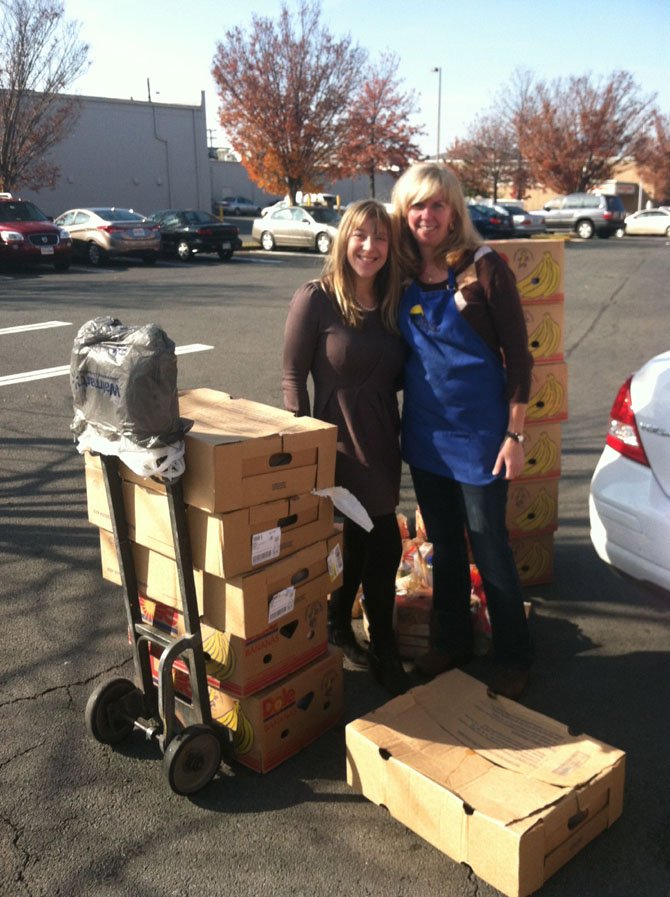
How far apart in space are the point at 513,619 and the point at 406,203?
1647 mm

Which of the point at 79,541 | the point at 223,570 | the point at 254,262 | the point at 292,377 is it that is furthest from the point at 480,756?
the point at 254,262

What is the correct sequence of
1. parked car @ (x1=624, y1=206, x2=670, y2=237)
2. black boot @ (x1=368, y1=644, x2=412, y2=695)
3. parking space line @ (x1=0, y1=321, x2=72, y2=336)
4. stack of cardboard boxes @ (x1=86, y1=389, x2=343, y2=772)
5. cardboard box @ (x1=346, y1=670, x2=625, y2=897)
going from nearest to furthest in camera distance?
cardboard box @ (x1=346, y1=670, x2=625, y2=897) < stack of cardboard boxes @ (x1=86, y1=389, x2=343, y2=772) < black boot @ (x1=368, y1=644, x2=412, y2=695) < parking space line @ (x1=0, y1=321, x2=72, y2=336) < parked car @ (x1=624, y1=206, x2=670, y2=237)

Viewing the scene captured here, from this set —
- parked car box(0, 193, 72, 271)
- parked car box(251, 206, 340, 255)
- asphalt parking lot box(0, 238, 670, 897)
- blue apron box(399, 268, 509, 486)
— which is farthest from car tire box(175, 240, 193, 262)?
blue apron box(399, 268, 509, 486)

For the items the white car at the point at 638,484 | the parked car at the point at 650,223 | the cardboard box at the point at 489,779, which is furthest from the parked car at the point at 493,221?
the cardboard box at the point at 489,779

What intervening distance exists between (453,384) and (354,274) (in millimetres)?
553

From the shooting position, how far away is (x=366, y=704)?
3.41 metres

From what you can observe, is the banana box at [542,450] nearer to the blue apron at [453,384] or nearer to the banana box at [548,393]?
the banana box at [548,393]

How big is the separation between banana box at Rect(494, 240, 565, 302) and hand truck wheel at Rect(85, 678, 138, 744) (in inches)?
92.8

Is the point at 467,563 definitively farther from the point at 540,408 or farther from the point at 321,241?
the point at 321,241

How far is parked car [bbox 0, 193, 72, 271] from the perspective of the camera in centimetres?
2014

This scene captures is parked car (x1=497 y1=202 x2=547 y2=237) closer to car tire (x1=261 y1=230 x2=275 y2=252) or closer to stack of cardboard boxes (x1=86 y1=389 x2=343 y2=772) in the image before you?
car tire (x1=261 y1=230 x2=275 y2=252)

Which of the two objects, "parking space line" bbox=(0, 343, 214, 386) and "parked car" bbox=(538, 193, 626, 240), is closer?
"parking space line" bbox=(0, 343, 214, 386)

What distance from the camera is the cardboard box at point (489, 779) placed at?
2408mm

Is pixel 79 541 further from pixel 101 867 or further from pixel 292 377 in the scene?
pixel 101 867
